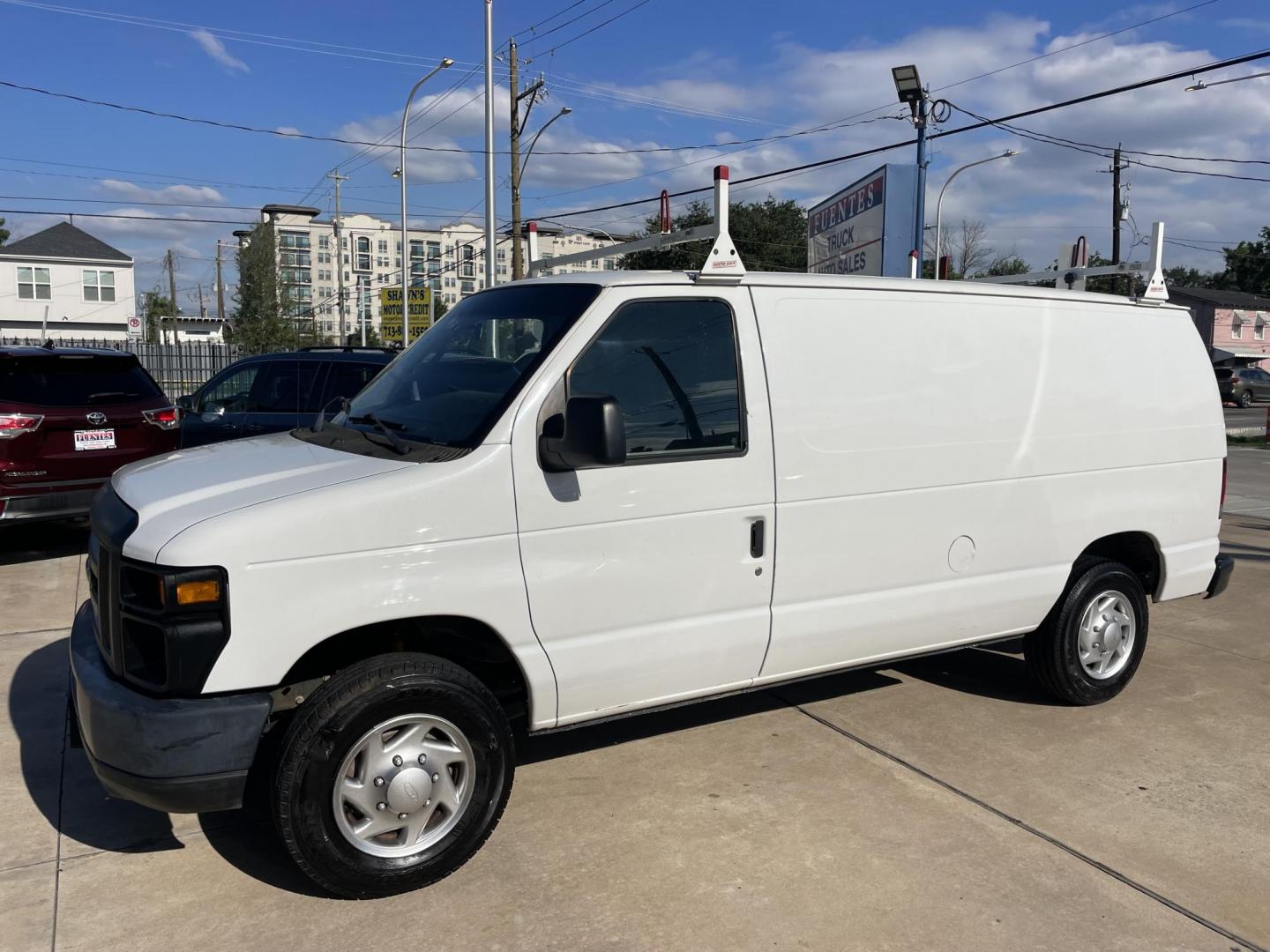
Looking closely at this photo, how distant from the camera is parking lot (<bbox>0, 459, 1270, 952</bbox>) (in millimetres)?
3201

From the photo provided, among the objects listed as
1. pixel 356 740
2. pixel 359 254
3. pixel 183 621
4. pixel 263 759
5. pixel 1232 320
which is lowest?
pixel 263 759

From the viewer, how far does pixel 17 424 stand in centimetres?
760

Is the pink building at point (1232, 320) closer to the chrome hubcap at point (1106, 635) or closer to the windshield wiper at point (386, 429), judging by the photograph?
the chrome hubcap at point (1106, 635)

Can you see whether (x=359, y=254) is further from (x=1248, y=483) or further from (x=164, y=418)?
(x=164, y=418)

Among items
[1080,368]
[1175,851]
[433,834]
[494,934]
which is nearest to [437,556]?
[433,834]

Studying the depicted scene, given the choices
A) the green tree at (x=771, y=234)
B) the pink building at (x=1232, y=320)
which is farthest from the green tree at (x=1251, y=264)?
the green tree at (x=771, y=234)

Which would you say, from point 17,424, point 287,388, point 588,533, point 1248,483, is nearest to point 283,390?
point 287,388

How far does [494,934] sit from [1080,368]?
368 centimetres

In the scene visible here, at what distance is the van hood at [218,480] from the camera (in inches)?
123

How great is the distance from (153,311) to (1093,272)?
312 feet

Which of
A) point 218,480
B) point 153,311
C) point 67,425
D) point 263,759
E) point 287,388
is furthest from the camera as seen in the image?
point 153,311

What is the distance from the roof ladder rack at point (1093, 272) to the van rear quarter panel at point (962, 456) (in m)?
0.13

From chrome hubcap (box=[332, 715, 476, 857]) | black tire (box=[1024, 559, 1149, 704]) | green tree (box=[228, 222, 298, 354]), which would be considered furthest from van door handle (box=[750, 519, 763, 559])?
green tree (box=[228, 222, 298, 354])

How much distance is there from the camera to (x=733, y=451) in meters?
3.86
